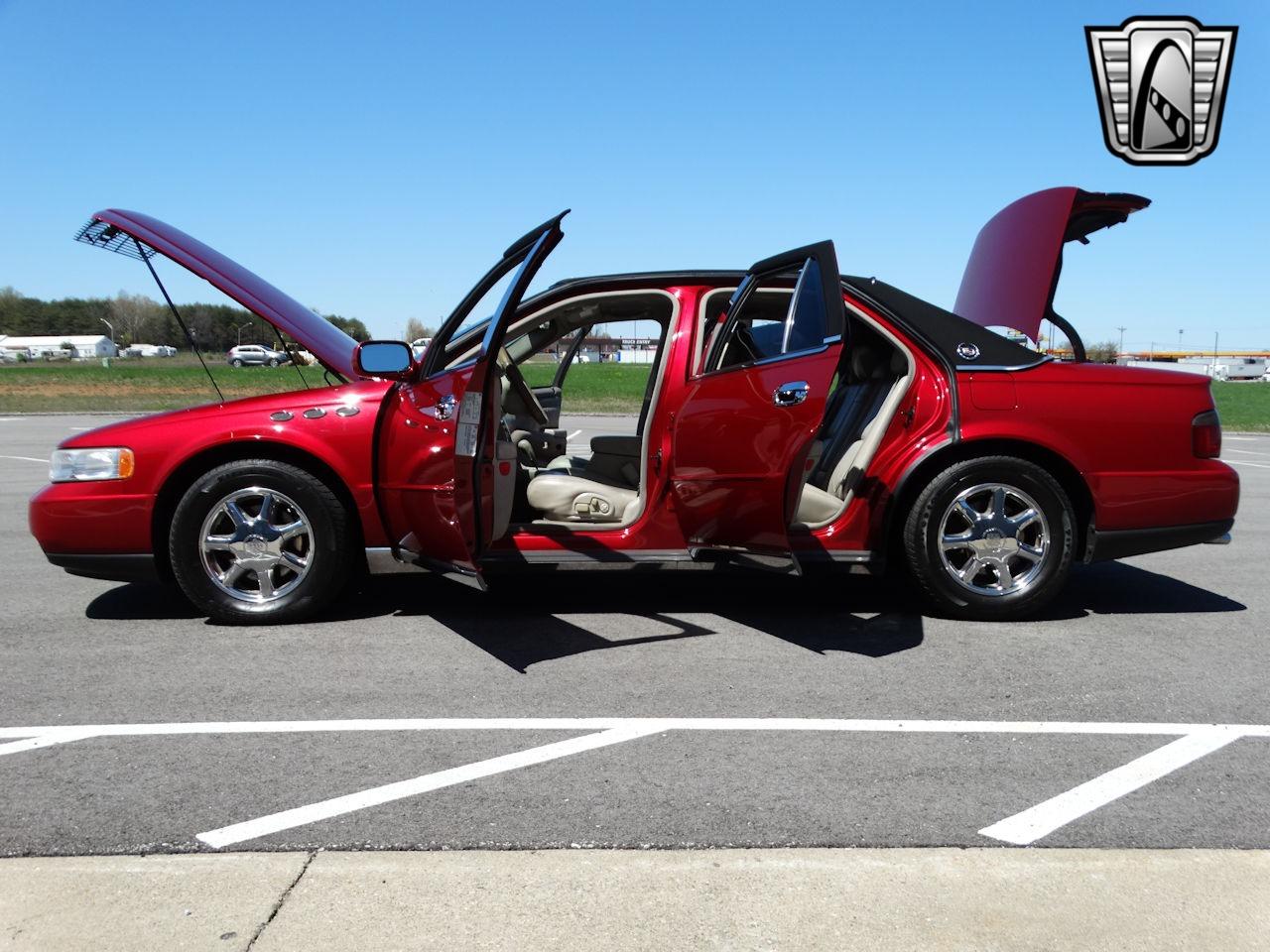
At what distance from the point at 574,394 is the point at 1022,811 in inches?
1220

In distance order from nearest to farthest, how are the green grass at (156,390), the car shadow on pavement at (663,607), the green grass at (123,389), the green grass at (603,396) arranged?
the car shadow on pavement at (663,607) < the green grass at (603,396) < the green grass at (156,390) < the green grass at (123,389)

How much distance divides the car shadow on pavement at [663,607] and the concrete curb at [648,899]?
5.79ft

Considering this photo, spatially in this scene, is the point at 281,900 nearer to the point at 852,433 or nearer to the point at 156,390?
the point at 852,433

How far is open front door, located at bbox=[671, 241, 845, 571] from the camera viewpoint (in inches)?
165

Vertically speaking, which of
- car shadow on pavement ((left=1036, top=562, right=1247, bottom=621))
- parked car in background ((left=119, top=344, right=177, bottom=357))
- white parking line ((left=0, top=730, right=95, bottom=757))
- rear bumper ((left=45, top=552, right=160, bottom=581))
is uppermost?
parked car in background ((left=119, top=344, right=177, bottom=357))

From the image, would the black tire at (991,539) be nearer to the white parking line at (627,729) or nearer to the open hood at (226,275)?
the white parking line at (627,729)

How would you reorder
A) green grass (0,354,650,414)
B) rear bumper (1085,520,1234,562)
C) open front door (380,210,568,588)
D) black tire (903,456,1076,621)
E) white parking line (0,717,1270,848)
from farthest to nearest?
1. green grass (0,354,650,414)
2. rear bumper (1085,520,1234,562)
3. black tire (903,456,1076,621)
4. open front door (380,210,568,588)
5. white parking line (0,717,1270,848)

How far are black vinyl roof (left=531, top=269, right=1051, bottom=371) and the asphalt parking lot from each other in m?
1.26

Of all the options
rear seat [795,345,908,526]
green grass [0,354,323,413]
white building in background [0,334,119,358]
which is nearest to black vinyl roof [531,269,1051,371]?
rear seat [795,345,908,526]

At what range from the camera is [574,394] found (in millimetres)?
33438

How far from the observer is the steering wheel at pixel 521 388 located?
5527mm

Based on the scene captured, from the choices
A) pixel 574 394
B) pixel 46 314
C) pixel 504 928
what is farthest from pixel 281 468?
pixel 46 314

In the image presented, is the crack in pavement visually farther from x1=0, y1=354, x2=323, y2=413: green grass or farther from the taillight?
x1=0, y1=354, x2=323, y2=413: green grass

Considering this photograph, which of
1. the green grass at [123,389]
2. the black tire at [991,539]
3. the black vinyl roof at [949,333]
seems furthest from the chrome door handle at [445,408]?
the green grass at [123,389]
